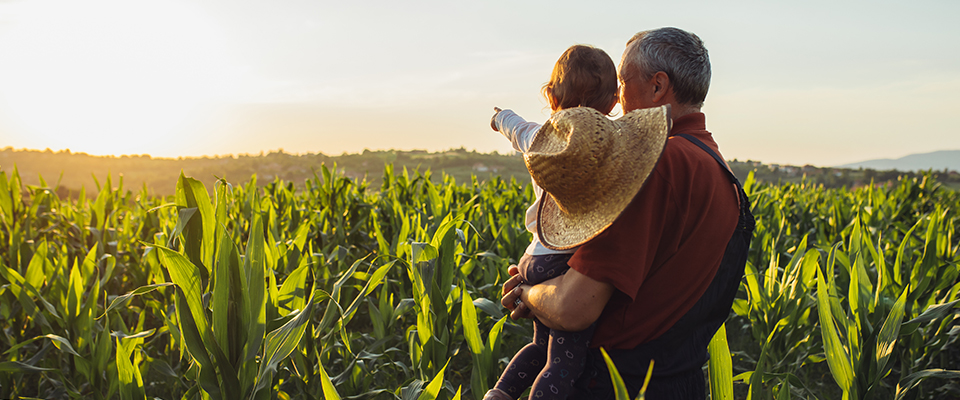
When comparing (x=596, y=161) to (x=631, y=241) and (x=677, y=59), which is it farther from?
(x=677, y=59)

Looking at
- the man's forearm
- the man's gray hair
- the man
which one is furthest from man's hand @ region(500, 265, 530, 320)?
the man's gray hair

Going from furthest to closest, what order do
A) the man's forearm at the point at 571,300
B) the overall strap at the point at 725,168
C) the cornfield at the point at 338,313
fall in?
the cornfield at the point at 338,313, the overall strap at the point at 725,168, the man's forearm at the point at 571,300

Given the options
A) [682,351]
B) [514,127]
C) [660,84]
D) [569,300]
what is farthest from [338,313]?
[660,84]

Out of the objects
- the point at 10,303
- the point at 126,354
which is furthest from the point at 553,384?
the point at 10,303

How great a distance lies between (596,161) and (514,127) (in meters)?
0.66

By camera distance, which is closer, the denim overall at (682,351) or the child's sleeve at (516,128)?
the denim overall at (682,351)

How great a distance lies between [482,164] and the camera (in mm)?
28016

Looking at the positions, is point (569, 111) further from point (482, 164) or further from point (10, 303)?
point (482, 164)

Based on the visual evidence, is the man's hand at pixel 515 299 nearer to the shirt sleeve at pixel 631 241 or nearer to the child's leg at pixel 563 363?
the child's leg at pixel 563 363

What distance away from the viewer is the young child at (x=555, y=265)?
4.04 ft

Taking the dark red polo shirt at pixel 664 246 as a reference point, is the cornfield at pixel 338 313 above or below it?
below

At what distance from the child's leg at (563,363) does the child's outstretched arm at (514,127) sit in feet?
1.88

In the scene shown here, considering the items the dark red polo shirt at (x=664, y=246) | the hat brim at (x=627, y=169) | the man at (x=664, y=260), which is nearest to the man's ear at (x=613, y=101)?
the man at (x=664, y=260)

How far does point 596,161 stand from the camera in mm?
990
